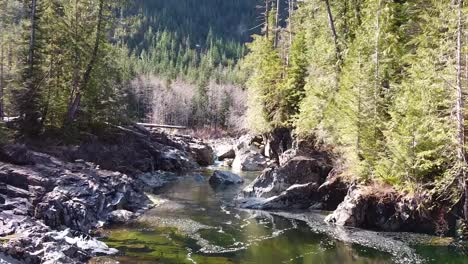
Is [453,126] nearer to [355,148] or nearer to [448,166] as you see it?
[448,166]

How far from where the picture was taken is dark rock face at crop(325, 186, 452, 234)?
21844 mm

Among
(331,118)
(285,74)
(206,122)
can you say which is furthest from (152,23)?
(331,118)

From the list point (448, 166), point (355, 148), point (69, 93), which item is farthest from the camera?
point (69, 93)

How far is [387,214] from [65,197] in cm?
1513

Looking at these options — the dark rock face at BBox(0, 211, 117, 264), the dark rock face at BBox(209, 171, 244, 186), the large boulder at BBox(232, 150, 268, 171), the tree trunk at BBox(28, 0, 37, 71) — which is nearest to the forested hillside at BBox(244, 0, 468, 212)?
the dark rock face at BBox(209, 171, 244, 186)

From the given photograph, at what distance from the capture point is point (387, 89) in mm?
25344

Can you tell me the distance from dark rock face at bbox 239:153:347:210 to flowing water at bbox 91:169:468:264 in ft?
5.19

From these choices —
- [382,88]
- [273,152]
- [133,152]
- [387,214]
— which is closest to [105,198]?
[387,214]

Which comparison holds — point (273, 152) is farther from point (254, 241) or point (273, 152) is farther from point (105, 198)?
point (254, 241)

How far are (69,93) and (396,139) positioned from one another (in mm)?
24606

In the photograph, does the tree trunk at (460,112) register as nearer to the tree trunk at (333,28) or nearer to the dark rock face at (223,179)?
the tree trunk at (333,28)

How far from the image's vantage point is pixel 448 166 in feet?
69.7

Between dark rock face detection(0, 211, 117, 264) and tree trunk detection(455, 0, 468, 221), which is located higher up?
tree trunk detection(455, 0, 468, 221)

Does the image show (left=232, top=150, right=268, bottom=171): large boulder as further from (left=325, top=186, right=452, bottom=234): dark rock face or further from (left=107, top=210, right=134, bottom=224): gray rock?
(left=107, top=210, right=134, bottom=224): gray rock
